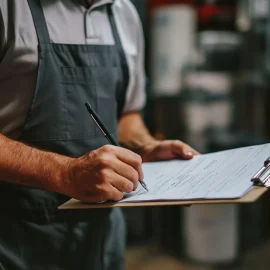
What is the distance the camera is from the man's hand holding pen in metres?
0.96

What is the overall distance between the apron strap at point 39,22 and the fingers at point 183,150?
43cm

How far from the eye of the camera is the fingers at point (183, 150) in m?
1.30

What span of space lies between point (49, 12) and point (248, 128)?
219cm

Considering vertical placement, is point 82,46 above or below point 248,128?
above

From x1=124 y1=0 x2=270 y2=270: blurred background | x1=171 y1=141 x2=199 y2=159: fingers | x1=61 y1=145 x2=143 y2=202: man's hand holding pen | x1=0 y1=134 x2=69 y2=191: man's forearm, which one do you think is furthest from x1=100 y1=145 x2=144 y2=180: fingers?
x1=124 y1=0 x2=270 y2=270: blurred background

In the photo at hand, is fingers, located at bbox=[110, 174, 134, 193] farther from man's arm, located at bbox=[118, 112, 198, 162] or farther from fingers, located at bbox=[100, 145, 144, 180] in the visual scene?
man's arm, located at bbox=[118, 112, 198, 162]

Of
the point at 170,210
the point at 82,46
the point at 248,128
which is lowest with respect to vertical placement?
the point at 170,210

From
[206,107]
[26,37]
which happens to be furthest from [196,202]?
[206,107]

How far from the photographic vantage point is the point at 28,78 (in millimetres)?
1132

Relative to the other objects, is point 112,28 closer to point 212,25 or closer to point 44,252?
point 44,252

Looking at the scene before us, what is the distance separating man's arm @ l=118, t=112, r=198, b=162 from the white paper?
0.05 metres

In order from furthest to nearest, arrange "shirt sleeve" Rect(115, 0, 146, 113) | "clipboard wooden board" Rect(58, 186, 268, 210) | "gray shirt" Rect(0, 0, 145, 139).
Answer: "shirt sleeve" Rect(115, 0, 146, 113)
"gray shirt" Rect(0, 0, 145, 139)
"clipboard wooden board" Rect(58, 186, 268, 210)

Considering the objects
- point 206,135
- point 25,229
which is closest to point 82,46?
point 25,229

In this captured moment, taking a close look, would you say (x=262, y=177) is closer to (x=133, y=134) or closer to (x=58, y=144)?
(x=58, y=144)
